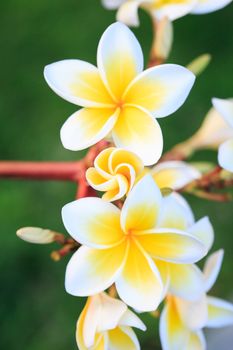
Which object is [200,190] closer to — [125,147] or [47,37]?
[125,147]

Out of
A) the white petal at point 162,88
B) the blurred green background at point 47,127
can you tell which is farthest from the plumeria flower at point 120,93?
the blurred green background at point 47,127

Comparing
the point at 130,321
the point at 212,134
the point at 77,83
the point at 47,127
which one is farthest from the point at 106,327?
the point at 47,127

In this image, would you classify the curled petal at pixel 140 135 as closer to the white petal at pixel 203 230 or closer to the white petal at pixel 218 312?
the white petal at pixel 203 230

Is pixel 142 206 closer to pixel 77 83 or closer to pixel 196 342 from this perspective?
pixel 77 83

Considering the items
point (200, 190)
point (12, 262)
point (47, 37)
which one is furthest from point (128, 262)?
point (47, 37)

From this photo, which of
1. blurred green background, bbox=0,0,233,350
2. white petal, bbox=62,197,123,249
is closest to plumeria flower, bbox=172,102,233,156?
white petal, bbox=62,197,123,249

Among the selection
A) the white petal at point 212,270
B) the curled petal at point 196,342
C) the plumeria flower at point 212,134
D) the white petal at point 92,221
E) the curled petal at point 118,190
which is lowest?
the curled petal at point 196,342
